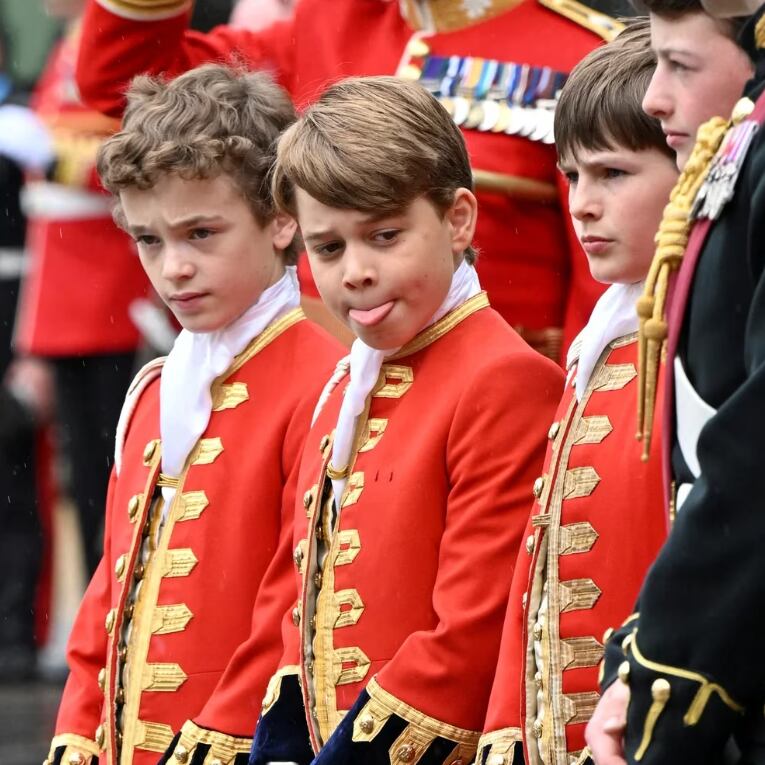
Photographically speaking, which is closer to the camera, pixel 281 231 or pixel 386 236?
pixel 386 236

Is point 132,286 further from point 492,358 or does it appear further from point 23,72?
point 492,358

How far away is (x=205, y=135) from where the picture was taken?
422 cm

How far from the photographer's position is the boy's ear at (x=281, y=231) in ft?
14.0

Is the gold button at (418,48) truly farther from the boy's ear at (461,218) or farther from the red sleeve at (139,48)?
the boy's ear at (461,218)

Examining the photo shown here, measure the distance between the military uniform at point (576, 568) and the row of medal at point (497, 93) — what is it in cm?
109

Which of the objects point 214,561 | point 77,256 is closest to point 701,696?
point 214,561

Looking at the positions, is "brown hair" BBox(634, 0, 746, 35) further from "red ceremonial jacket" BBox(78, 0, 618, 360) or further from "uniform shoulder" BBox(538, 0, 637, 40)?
"uniform shoulder" BBox(538, 0, 637, 40)

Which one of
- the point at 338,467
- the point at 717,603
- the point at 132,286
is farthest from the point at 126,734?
the point at 132,286

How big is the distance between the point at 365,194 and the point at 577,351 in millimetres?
435

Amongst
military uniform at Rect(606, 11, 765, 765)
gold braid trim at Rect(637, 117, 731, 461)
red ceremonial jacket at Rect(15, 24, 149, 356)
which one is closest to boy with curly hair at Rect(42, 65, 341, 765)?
gold braid trim at Rect(637, 117, 731, 461)

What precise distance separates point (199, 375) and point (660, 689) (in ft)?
5.84

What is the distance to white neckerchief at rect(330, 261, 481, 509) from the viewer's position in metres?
3.79

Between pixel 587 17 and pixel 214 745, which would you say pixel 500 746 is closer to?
pixel 214 745

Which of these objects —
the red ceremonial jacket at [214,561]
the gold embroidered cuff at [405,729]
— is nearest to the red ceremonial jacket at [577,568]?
the gold embroidered cuff at [405,729]
